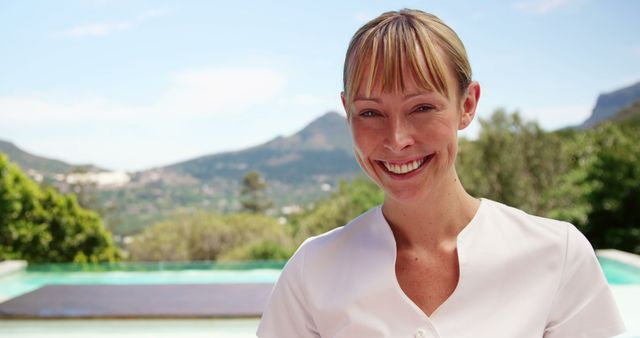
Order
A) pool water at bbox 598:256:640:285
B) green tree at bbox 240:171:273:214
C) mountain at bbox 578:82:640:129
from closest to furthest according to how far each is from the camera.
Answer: pool water at bbox 598:256:640:285 < green tree at bbox 240:171:273:214 < mountain at bbox 578:82:640:129

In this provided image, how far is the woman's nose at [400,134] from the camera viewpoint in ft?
2.87

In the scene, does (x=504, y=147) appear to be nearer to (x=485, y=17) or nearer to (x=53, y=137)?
(x=485, y=17)

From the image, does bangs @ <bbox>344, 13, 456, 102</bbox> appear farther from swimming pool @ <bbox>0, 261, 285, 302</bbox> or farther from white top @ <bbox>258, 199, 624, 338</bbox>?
swimming pool @ <bbox>0, 261, 285, 302</bbox>

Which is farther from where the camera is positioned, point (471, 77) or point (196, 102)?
point (196, 102)

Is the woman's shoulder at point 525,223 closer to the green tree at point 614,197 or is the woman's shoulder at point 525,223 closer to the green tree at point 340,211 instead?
the green tree at point 614,197

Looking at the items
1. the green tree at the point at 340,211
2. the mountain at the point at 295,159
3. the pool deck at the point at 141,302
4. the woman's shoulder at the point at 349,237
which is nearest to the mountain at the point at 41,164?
the mountain at the point at 295,159

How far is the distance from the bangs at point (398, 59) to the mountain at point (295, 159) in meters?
27.6

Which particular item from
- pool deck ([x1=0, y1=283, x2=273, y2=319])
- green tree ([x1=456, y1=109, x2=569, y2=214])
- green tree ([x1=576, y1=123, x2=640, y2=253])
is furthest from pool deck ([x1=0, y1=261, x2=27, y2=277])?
green tree ([x1=456, y1=109, x2=569, y2=214])

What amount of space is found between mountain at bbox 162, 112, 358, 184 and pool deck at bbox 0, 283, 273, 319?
23.5 m

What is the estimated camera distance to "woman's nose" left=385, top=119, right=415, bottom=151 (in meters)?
0.88

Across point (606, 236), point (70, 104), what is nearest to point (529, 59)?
point (606, 236)

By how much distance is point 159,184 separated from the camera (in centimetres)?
2964

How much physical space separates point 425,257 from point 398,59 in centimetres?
30

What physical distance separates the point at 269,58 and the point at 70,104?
12386mm
